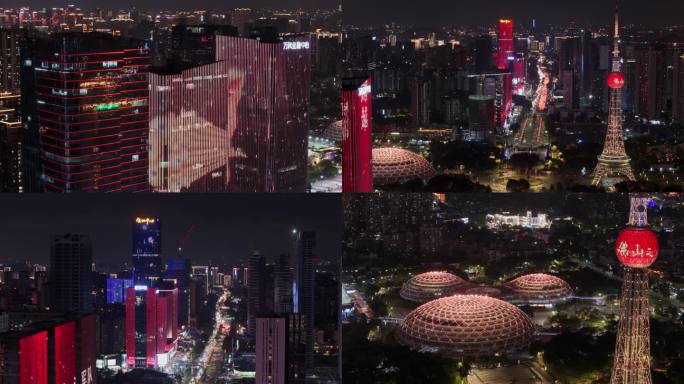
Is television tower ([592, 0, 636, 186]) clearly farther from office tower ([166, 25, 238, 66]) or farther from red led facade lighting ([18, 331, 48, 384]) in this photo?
red led facade lighting ([18, 331, 48, 384])

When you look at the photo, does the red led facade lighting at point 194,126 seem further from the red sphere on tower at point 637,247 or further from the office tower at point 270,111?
the red sphere on tower at point 637,247

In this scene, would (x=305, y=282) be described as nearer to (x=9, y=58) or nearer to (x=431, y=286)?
(x=431, y=286)

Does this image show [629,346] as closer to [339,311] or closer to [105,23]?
[339,311]

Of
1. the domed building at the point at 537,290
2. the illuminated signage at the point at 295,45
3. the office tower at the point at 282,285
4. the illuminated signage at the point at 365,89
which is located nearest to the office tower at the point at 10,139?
the illuminated signage at the point at 295,45

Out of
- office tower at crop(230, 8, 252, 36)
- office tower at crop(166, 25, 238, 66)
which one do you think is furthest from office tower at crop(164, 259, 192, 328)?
office tower at crop(230, 8, 252, 36)

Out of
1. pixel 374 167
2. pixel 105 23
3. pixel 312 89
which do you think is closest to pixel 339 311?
pixel 374 167

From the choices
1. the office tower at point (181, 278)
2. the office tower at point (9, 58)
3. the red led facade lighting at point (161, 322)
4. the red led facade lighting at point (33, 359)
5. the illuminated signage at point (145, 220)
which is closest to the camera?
the red led facade lighting at point (33, 359)
